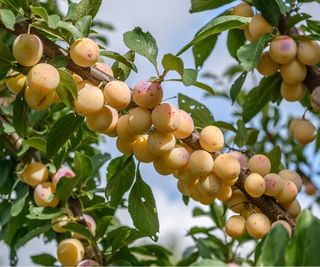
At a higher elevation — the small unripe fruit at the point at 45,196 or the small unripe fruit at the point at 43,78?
the small unripe fruit at the point at 43,78

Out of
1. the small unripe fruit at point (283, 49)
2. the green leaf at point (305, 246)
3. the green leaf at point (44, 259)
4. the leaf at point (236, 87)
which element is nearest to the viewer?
the green leaf at point (305, 246)

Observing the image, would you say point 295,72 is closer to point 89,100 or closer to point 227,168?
point 227,168

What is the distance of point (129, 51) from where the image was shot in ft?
3.38

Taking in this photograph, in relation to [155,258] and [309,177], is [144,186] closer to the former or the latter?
[155,258]

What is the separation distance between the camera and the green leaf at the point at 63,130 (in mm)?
991

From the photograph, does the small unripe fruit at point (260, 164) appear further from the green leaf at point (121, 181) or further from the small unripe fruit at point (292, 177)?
the green leaf at point (121, 181)

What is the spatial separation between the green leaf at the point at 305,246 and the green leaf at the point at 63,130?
50 cm

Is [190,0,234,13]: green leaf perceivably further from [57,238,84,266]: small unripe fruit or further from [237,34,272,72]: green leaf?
[57,238,84,266]: small unripe fruit

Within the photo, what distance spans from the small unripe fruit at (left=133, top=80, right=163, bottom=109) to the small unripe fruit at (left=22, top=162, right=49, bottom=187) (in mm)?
581

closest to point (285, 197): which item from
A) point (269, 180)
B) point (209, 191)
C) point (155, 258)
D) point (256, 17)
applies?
point (269, 180)

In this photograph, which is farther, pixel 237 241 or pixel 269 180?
pixel 237 241

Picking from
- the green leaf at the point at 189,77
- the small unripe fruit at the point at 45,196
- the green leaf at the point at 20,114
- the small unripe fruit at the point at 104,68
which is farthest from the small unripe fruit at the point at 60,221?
the green leaf at the point at 189,77

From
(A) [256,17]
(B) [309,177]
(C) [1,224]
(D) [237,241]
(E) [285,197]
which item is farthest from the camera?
(B) [309,177]

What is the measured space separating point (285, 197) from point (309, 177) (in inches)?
55.6
